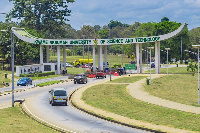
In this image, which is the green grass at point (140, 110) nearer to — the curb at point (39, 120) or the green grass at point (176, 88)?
the green grass at point (176, 88)

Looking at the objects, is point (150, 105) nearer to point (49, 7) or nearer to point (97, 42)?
point (97, 42)

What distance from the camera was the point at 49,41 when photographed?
4473 inches

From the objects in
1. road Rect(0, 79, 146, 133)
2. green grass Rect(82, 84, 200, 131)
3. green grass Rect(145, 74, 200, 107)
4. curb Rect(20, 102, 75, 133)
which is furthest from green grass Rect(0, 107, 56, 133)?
green grass Rect(145, 74, 200, 107)

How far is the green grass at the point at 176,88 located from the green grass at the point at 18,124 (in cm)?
2450

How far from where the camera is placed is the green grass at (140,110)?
3572 centimetres

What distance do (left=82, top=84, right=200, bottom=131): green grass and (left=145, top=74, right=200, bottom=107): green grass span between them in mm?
7156

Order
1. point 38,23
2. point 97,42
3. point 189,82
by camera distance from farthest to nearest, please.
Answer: point 38,23 → point 97,42 → point 189,82

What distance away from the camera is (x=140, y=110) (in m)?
43.5

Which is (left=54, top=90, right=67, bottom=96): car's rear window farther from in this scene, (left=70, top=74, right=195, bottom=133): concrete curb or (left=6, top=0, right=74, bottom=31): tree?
(left=6, top=0, right=74, bottom=31): tree

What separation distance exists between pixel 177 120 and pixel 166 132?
6.08m

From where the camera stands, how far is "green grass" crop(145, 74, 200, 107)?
203 ft

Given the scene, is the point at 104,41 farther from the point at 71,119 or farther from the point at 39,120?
the point at 39,120

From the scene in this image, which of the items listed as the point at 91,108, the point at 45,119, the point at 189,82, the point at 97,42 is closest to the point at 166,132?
the point at 45,119

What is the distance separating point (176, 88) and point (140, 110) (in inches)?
1310
